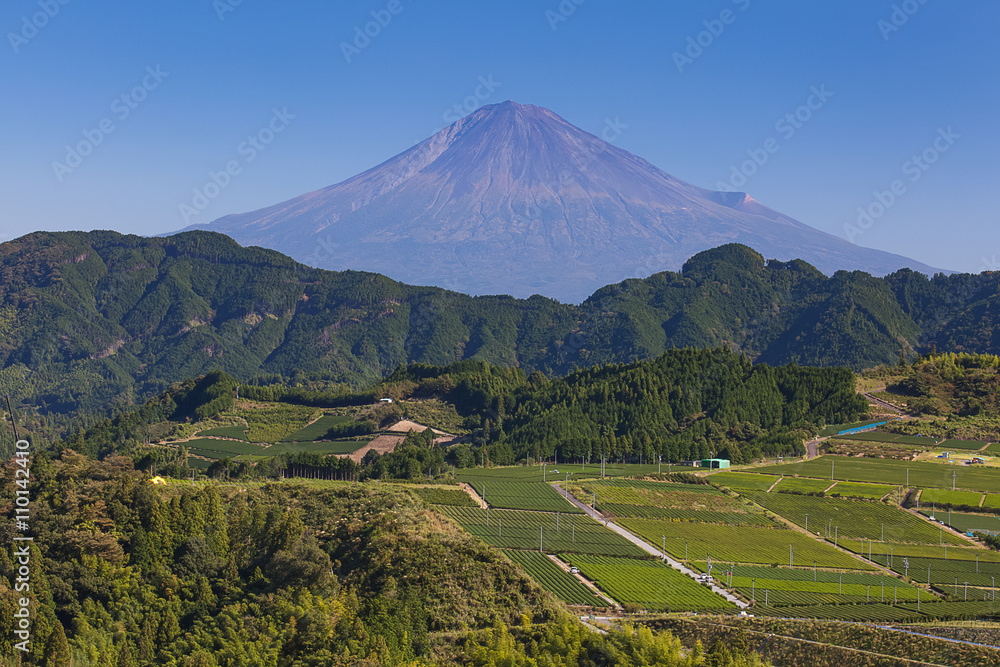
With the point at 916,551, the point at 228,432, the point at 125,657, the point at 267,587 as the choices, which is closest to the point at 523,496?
the point at 916,551

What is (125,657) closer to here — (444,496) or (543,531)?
(543,531)

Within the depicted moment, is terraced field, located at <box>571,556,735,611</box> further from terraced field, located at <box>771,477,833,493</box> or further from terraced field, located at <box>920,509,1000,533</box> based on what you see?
terraced field, located at <box>920,509,1000,533</box>

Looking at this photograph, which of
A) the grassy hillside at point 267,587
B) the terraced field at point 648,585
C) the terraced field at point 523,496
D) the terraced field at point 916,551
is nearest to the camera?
the grassy hillside at point 267,587

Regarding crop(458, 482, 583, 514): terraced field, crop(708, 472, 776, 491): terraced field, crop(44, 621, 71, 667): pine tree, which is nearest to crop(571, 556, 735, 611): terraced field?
crop(458, 482, 583, 514): terraced field

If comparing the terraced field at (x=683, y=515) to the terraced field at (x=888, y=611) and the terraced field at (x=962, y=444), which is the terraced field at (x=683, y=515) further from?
the terraced field at (x=962, y=444)

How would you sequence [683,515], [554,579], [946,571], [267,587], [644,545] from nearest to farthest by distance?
1. [267,587]
2. [554,579]
3. [946,571]
4. [644,545]
5. [683,515]

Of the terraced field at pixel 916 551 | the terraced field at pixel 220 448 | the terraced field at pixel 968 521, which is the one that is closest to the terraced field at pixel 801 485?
the terraced field at pixel 968 521
